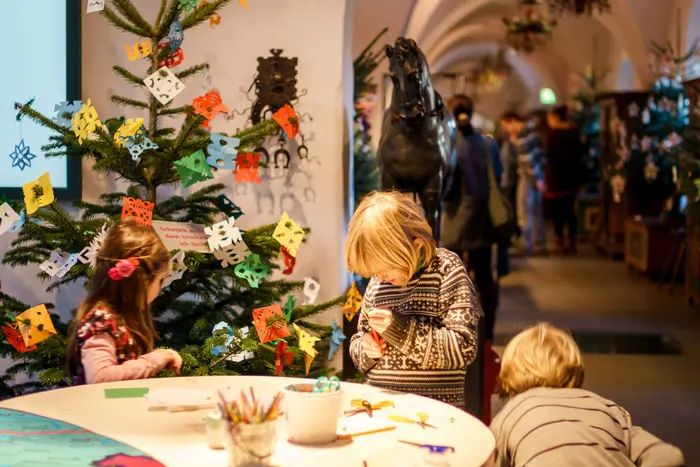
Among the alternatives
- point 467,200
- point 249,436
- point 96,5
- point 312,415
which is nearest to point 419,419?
point 312,415

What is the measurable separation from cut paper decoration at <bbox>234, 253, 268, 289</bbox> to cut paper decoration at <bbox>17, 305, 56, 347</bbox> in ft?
2.21

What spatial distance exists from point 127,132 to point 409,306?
1.28 metres

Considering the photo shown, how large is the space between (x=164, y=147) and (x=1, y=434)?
176 centimetres

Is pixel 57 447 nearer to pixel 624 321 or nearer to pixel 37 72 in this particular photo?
pixel 37 72

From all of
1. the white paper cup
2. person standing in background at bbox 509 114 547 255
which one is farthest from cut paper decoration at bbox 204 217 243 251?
person standing in background at bbox 509 114 547 255

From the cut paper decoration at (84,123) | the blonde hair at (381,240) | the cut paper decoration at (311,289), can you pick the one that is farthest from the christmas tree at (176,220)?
the blonde hair at (381,240)

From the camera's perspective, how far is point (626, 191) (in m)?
12.1

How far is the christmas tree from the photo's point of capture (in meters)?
3.39

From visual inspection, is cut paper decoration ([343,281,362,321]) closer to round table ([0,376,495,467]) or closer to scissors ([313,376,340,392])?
round table ([0,376,495,467])

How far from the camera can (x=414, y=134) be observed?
185 inches

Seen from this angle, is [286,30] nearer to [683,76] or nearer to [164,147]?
[164,147]

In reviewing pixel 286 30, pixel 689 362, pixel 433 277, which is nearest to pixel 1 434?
pixel 433 277

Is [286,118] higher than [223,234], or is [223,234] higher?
[286,118]

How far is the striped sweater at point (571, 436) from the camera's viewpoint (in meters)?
2.07
